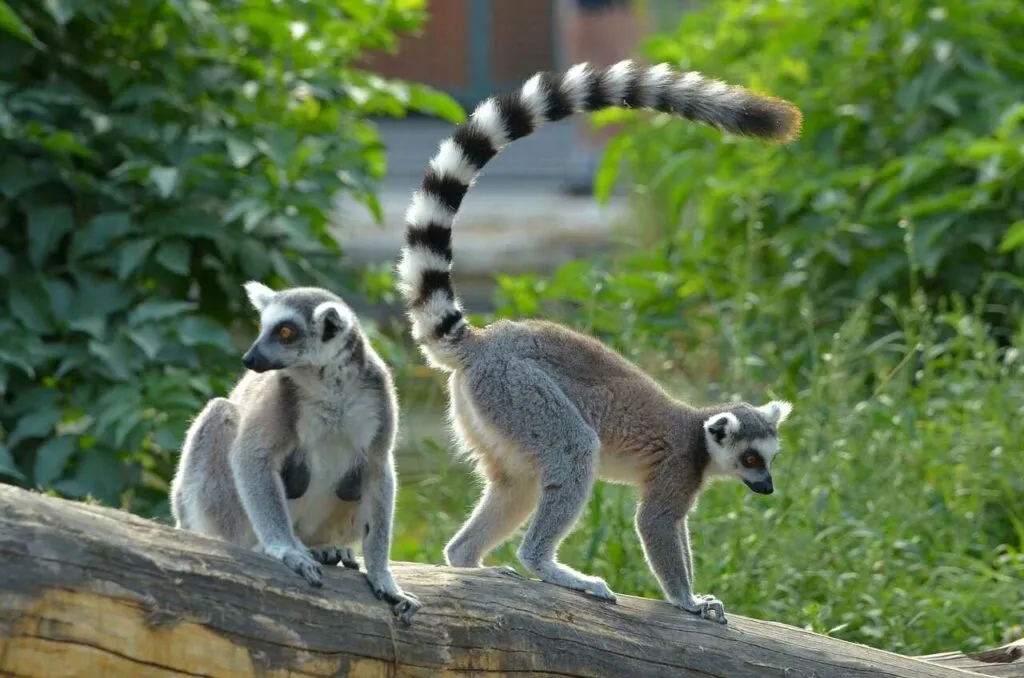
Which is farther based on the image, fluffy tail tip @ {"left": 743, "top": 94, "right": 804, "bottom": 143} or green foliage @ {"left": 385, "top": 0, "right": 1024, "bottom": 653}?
green foliage @ {"left": 385, "top": 0, "right": 1024, "bottom": 653}

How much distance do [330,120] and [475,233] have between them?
5.50 metres

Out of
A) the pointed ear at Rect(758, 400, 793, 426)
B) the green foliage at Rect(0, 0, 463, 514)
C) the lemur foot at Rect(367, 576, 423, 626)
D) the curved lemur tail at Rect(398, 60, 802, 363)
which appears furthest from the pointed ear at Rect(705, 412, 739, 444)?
the green foliage at Rect(0, 0, 463, 514)

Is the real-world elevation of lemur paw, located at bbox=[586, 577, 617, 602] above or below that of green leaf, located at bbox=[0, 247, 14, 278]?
below

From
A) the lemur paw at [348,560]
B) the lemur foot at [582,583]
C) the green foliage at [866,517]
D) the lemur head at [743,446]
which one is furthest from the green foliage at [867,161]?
the lemur paw at [348,560]

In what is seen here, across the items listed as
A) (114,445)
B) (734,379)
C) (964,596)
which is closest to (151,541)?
(114,445)

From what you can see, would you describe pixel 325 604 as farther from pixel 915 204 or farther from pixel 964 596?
pixel 915 204

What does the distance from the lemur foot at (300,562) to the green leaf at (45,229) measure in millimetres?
2828

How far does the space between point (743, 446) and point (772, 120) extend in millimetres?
1078

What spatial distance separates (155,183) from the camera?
19.3 feet

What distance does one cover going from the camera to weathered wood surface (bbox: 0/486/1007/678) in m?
2.69

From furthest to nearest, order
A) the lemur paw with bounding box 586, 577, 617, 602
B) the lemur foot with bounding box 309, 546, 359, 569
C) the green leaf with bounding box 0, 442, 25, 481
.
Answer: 1. the green leaf with bounding box 0, 442, 25, 481
2. the lemur paw with bounding box 586, 577, 617, 602
3. the lemur foot with bounding box 309, 546, 359, 569

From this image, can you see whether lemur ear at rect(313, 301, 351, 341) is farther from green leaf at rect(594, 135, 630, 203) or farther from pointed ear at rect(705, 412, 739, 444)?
green leaf at rect(594, 135, 630, 203)

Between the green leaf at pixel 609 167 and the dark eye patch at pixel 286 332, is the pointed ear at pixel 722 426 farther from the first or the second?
the green leaf at pixel 609 167

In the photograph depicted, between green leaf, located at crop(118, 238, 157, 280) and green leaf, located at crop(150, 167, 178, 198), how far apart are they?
0.74 feet
